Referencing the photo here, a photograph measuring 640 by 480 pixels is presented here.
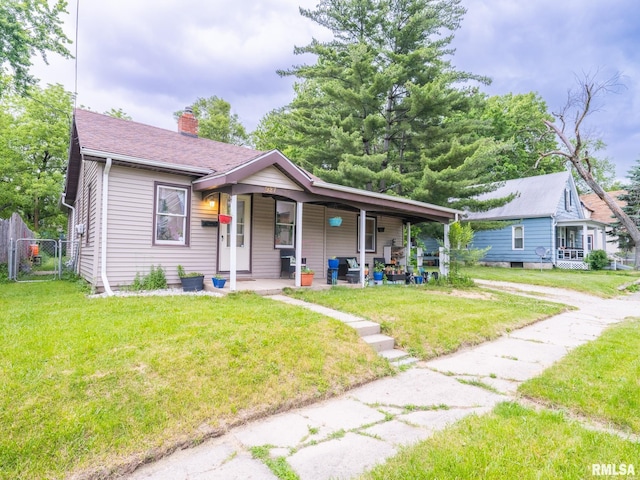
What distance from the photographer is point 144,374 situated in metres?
3.19

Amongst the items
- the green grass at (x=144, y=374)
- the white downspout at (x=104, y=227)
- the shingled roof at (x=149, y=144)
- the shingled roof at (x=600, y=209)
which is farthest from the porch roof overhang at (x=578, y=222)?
the white downspout at (x=104, y=227)

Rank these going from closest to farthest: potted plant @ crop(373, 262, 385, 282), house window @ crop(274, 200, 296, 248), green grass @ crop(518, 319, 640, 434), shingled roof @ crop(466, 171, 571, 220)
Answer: green grass @ crop(518, 319, 640, 434)
house window @ crop(274, 200, 296, 248)
potted plant @ crop(373, 262, 385, 282)
shingled roof @ crop(466, 171, 571, 220)

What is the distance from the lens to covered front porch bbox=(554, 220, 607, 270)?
18.2 metres

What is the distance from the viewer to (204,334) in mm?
4117

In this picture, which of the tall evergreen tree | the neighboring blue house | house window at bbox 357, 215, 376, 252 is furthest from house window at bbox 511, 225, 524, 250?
house window at bbox 357, 215, 376, 252

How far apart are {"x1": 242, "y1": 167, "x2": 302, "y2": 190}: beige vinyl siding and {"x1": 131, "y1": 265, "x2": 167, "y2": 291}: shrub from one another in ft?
8.88

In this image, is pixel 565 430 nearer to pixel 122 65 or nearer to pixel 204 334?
pixel 204 334

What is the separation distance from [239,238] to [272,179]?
1.98m

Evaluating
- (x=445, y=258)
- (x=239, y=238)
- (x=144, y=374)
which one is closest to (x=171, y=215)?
(x=239, y=238)

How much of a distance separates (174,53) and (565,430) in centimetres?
1605

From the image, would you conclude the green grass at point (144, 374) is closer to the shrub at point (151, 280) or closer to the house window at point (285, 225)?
the shrub at point (151, 280)

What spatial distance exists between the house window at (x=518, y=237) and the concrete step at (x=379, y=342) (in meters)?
17.8

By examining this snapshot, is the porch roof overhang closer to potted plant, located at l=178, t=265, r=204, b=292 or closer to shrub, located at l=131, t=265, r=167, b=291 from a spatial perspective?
potted plant, located at l=178, t=265, r=204, b=292

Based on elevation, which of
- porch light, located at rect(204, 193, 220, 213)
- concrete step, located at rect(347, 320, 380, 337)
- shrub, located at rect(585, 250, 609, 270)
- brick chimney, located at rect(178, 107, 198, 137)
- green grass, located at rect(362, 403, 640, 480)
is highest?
brick chimney, located at rect(178, 107, 198, 137)
